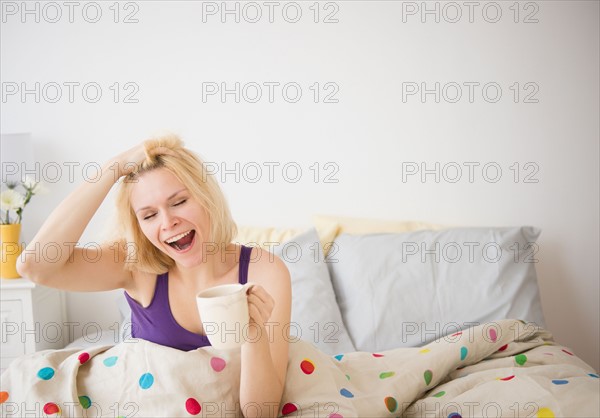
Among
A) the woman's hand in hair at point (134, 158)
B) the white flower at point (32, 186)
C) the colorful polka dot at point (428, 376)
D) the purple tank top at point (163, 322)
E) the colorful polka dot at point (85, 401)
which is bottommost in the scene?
the colorful polka dot at point (428, 376)

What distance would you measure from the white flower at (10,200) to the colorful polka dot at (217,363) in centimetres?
145

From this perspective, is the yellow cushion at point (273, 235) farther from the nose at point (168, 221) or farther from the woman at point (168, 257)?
the nose at point (168, 221)

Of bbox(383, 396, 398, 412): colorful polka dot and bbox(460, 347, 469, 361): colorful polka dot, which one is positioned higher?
bbox(460, 347, 469, 361): colorful polka dot

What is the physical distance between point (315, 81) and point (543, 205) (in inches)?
44.1

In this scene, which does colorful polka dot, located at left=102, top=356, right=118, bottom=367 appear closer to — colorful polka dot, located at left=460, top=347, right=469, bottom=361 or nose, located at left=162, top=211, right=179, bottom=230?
nose, located at left=162, top=211, right=179, bottom=230

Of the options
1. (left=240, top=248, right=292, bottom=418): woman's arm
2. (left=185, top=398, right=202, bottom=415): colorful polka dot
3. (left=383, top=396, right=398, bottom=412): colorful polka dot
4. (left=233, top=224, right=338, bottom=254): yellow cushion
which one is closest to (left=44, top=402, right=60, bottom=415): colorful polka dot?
(left=185, top=398, right=202, bottom=415): colorful polka dot

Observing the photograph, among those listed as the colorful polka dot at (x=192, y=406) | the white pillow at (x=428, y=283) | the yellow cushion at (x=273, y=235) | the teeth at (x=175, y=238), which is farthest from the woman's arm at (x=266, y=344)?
the yellow cushion at (x=273, y=235)

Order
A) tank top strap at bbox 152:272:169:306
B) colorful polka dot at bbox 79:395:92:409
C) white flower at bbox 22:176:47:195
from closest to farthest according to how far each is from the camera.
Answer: colorful polka dot at bbox 79:395:92:409 < tank top strap at bbox 152:272:169:306 < white flower at bbox 22:176:47:195

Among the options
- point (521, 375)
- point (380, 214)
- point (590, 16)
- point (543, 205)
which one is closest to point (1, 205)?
point (380, 214)

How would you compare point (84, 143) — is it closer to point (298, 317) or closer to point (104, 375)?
point (298, 317)

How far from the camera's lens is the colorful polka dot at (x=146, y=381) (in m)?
1.29

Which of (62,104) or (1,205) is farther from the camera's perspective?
(62,104)

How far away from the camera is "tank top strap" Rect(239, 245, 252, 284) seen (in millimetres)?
1548

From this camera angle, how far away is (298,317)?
7.06ft
